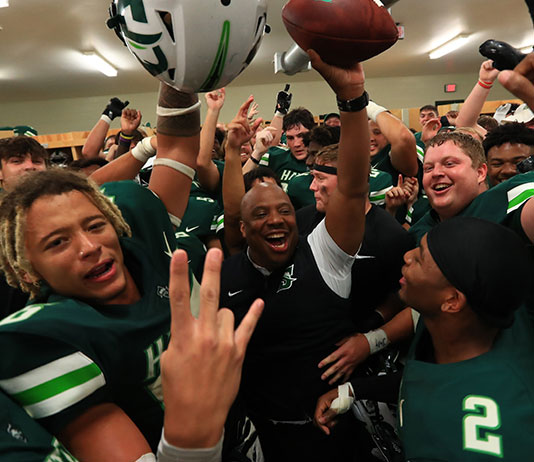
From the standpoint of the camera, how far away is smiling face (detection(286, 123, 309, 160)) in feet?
12.3

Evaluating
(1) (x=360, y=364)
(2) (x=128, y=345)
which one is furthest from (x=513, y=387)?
(2) (x=128, y=345)

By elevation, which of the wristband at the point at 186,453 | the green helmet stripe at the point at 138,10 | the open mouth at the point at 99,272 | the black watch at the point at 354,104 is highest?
the green helmet stripe at the point at 138,10

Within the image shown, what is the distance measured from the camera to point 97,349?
946mm

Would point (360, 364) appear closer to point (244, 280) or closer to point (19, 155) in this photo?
point (244, 280)

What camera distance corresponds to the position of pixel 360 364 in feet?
Result: 5.32

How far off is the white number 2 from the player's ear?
0.78 feet

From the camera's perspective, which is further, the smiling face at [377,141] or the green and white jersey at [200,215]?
the smiling face at [377,141]

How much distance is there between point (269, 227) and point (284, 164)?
2198mm

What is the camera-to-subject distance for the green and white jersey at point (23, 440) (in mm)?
750

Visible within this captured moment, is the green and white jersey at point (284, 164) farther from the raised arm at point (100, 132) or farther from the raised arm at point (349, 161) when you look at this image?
the raised arm at point (349, 161)

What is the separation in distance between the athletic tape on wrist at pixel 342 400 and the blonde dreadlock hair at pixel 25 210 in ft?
3.05

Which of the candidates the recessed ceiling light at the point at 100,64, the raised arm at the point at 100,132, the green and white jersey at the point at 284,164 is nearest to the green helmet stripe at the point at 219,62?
the green and white jersey at the point at 284,164

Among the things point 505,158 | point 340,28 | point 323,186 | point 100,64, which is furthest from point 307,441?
point 100,64

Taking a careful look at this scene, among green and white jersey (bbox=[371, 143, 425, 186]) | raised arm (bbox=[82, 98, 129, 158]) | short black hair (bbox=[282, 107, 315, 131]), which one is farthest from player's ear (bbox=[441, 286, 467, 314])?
raised arm (bbox=[82, 98, 129, 158])
